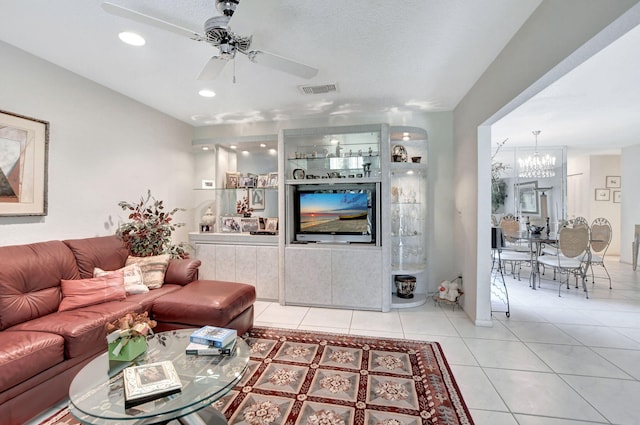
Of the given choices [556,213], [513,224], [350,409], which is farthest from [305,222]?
[556,213]

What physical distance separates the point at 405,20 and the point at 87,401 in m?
2.93

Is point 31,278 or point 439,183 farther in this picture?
point 439,183

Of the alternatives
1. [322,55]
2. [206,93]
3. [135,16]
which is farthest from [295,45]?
[206,93]

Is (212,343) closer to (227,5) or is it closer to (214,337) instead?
(214,337)

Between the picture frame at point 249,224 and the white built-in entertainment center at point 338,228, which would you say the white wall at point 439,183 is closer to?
the white built-in entertainment center at point 338,228

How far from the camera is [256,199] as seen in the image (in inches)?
181

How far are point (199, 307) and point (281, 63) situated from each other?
7.09ft

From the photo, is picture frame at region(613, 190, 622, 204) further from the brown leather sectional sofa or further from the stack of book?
the stack of book

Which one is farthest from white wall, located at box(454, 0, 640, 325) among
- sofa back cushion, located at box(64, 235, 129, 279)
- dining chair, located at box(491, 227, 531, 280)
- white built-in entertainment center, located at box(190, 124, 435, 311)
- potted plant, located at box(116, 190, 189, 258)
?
sofa back cushion, located at box(64, 235, 129, 279)

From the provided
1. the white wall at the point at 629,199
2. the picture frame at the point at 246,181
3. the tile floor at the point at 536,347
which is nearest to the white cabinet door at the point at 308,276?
the tile floor at the point at 536,347

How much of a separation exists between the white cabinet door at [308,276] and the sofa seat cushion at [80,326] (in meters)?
1.94

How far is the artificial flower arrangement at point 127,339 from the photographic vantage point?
1682 millimetres

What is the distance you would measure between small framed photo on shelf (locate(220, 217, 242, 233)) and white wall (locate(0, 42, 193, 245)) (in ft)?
3.02

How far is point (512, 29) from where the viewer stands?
2.21 meters
